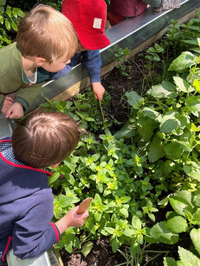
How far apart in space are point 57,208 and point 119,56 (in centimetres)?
164

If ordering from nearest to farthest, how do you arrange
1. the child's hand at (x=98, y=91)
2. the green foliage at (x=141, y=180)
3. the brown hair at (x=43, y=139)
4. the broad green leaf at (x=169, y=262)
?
the brown hair at (x=43, y=139) < the broad green leaf at (x=169, y=262) < the green foliage at (x=141, y=180) < the child's hand at (x=98, y=91)

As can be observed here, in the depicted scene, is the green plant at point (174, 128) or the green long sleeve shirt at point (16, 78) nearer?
the green plant at point (174, 128)

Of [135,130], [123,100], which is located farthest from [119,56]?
[135,130]

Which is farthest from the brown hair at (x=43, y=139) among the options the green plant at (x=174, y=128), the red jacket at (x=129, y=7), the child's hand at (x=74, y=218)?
the red jacket at (x=129, y=7)

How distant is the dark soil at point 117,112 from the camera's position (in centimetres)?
183

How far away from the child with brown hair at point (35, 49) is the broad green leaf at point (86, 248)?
3.51 ft

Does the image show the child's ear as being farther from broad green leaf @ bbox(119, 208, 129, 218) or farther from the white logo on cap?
broad green leaf @ bbox(119, 208, 129, 218)

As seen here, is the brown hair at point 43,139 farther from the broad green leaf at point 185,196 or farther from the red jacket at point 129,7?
the red jacket at point 129,7

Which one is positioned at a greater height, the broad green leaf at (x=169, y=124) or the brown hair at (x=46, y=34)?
the brown hair at (x=46, y=34)

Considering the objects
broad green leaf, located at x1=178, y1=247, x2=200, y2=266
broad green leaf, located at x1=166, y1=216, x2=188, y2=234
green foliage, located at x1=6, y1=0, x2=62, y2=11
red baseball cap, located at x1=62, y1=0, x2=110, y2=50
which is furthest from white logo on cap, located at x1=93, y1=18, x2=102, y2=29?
broad green leaf, located at x1=178, y1=247, x2=200, y2=266

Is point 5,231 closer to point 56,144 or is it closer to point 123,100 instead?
point 56,144

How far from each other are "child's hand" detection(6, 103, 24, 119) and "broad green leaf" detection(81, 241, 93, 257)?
1.07 metres

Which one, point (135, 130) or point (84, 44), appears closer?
point (84, 44)

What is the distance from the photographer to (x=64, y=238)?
1.54m
